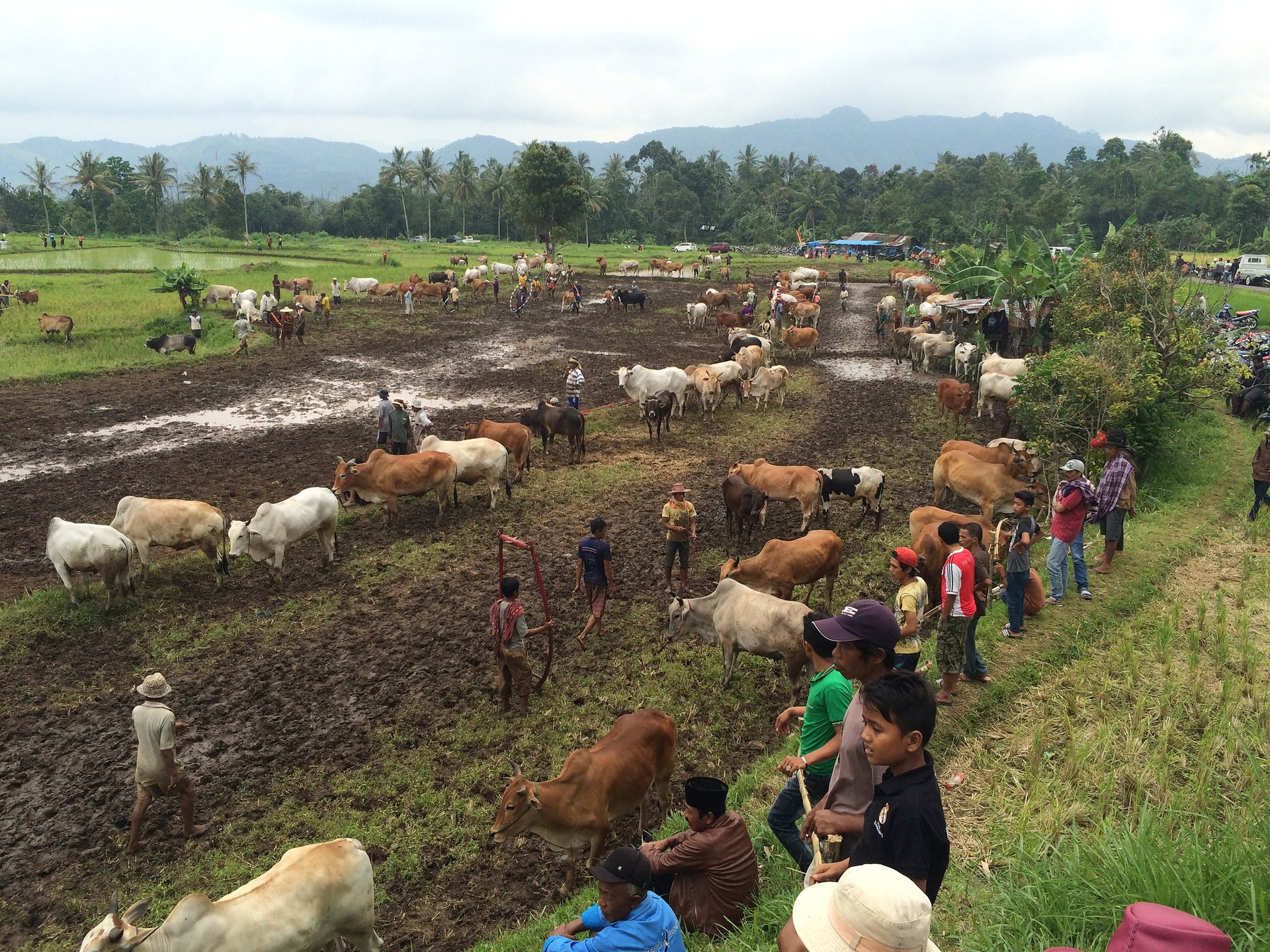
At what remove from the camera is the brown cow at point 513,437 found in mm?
14297

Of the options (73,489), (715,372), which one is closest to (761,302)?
(715,372)

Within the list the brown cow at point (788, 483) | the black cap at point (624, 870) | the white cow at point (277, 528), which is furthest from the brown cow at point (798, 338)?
the black cap at point (624, 870)

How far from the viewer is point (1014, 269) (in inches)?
872

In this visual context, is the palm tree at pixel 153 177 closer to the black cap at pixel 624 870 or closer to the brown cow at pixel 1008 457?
the brown cow at pixel 1008 457

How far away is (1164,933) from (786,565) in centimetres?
703

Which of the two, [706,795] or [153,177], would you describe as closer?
[706,795]

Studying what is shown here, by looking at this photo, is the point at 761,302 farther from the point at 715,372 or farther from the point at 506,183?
the point at 506,183

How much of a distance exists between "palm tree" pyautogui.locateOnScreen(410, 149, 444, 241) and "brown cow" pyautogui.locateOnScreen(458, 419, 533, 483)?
65.9 m

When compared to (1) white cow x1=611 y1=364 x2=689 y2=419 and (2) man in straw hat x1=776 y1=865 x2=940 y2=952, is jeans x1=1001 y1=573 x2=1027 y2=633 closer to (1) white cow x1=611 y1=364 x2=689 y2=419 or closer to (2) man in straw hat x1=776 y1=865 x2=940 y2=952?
(2) man in straw hat x1=776 y1=865 x2=940 y2=952

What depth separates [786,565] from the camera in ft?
30.3

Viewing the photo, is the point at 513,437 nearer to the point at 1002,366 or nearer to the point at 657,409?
the point at 657,409

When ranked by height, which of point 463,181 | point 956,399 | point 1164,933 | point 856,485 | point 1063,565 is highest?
point 463,181

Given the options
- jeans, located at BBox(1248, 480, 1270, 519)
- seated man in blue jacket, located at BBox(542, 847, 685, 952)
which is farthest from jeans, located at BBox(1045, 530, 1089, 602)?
seated man in blue jacket, located at BBox(542, 847, 685, 952)

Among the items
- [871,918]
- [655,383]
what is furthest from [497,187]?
[871,918]
